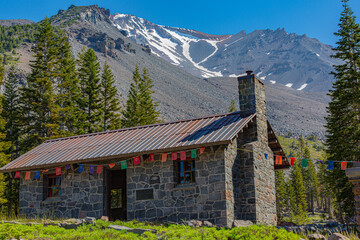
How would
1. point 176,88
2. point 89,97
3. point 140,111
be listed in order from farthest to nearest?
point 176,88
point 140,111
point 89,97

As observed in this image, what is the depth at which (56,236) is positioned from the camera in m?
10.3

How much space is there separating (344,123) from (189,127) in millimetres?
13461

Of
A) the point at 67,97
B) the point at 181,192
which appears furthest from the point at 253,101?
the point at 67,97

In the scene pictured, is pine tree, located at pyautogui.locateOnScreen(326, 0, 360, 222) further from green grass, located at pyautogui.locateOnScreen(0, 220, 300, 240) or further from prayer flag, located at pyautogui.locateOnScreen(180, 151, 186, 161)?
green grass, located at pyautogui.locateOnScreen(0, 220, 300, 240)

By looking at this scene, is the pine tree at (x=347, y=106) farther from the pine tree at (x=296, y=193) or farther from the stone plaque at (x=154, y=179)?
the pine tree at (x=296, y=193)

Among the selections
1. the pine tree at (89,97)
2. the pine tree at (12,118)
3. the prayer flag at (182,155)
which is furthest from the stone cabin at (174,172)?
the pine tree at (89,97)

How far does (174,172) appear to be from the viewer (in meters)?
15.7

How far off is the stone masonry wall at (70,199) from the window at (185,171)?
3.36 metres

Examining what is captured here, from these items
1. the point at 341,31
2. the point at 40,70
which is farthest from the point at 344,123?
the point at 40,70

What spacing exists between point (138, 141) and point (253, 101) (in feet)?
17.6

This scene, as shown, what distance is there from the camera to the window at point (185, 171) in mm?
15750

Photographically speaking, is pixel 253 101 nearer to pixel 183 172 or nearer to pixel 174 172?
pixel 183 172

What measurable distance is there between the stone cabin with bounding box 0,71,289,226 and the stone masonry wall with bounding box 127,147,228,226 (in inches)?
1.4

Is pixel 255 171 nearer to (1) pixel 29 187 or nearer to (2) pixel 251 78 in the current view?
(2) pixel 251 78
